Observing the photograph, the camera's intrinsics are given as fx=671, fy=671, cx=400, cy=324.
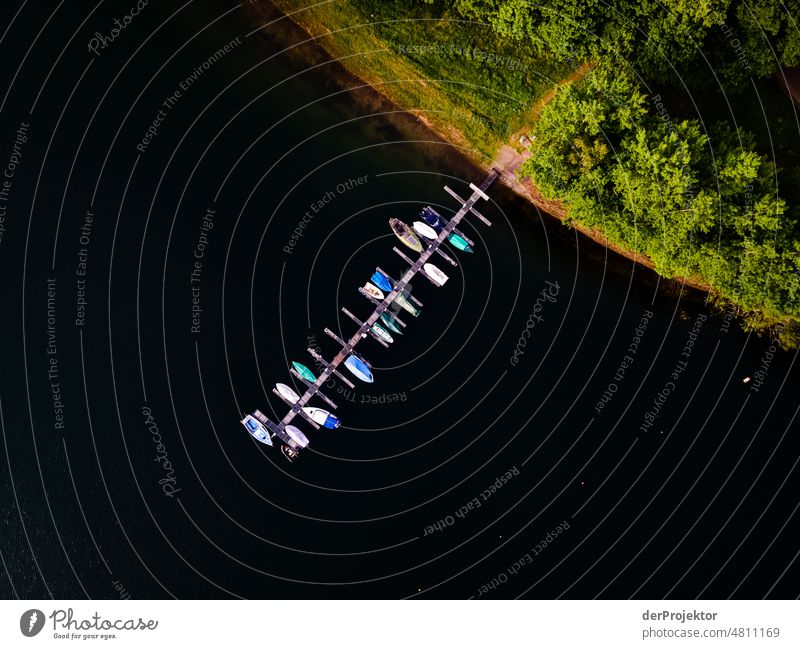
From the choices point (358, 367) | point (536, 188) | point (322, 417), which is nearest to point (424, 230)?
point (536, 188)

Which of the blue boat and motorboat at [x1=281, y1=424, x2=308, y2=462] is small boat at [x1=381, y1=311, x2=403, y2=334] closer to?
the blue boat

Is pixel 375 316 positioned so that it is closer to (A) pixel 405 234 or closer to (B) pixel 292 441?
(A) pixel 405 234

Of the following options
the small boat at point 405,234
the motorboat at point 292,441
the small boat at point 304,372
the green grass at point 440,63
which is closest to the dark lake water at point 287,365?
the small boat at point 304,372

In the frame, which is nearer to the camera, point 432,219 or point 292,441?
point 292,441

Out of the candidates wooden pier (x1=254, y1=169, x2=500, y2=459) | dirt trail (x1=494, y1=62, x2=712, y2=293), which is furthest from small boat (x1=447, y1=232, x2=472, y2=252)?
dirt trail (x1=494, y1=62, x2=712, y2=293)
